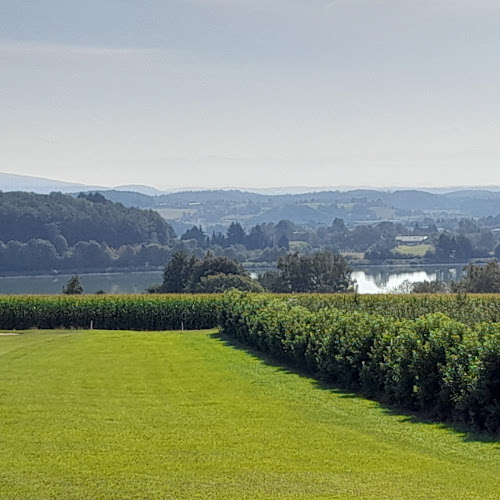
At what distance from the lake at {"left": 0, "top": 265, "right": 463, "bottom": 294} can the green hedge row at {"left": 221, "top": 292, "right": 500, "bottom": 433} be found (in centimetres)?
9866

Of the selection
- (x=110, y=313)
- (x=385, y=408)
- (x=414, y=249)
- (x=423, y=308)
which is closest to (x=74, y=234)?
(x=414, y=249)

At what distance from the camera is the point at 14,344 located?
27.4m

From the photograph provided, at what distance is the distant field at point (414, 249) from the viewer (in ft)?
558

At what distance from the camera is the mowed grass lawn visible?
8.86 m

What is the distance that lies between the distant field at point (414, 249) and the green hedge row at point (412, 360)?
15084cm

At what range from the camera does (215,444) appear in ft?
35.7

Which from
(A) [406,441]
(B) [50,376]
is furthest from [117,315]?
(A) [406,441]

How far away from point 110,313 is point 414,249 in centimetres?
14200

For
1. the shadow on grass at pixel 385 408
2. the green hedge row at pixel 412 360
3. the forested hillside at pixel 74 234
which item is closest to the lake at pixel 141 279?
the forested hillside at pixel 74 234

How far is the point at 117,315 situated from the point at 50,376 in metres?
23.6

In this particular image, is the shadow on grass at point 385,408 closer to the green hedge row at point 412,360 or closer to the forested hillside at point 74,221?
the green hedge row at point 412,360

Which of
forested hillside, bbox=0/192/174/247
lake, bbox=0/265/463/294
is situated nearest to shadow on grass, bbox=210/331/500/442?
lake, bbox=0/265/463/294

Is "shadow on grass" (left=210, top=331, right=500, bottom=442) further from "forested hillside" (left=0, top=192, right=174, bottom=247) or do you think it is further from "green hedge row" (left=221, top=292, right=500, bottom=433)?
"forested hillside" (left=0, top=192, right=174, bottom=247)

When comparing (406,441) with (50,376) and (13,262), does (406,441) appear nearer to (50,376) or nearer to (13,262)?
(50,376)
